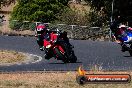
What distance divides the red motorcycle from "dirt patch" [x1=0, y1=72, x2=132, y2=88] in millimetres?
4308

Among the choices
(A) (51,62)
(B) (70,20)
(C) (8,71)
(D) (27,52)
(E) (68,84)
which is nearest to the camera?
(E) (68,84)

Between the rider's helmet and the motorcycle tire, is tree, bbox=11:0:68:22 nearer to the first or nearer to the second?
the motorcycle tire

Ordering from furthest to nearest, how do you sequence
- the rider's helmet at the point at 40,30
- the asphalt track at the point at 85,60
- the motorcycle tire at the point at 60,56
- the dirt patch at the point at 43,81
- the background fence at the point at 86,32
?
1. the background fence at the point at 86,32
2. the motorcycle tire at the point at 60,56
3. the rider's helmet at the point at 40,30
4. the asphalt track at the point at 85,60
5. the dirt patch at the point at 43,81

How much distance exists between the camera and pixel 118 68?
750 inches

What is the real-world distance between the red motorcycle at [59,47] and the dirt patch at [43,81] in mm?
4308

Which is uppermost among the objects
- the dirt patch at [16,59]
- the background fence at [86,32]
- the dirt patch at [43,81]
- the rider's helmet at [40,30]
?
the rider's helmet at [40,30]

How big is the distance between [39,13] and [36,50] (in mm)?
16944

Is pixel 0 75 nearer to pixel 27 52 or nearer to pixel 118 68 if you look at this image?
pixel 118 68

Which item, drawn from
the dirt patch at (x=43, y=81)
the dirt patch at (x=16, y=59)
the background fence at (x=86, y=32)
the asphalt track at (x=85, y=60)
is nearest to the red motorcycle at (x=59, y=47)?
the asphalt track at (x=85, y=60)

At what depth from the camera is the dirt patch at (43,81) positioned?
13344 millimetres

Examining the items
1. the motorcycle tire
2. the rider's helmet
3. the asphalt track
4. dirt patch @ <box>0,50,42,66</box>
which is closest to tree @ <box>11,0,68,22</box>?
the asphalt track

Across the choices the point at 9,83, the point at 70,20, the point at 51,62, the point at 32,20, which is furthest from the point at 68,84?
the point at 32,20

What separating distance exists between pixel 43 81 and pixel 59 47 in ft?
23.8

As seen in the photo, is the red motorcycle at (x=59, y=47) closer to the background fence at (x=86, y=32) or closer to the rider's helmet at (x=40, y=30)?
the rider's helmet at (x=40, y=30)
